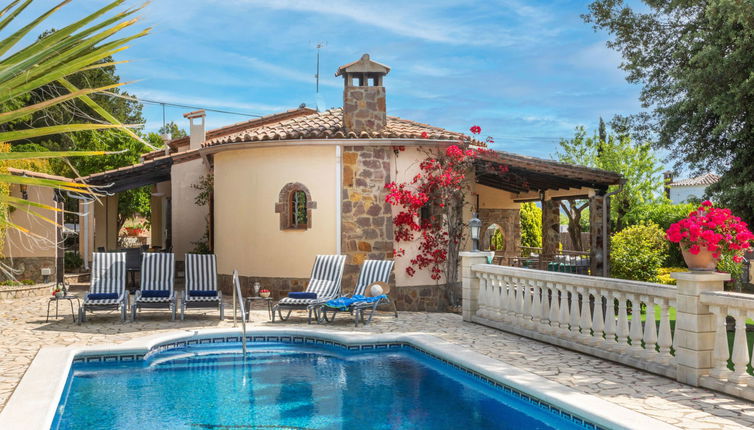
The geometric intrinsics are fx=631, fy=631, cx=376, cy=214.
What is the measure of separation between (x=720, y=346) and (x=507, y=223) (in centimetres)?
1674

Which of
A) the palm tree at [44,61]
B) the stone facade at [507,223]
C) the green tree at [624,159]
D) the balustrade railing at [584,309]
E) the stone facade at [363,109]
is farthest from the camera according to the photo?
the green tree at [624,159]

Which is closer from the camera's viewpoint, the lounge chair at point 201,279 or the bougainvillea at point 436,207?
the lounge chair at point 201,279

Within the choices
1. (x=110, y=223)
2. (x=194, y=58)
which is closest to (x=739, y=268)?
(x=194, y=58)

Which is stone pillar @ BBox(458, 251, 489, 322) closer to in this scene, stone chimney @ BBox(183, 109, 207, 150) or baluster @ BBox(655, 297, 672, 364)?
baluster @ BBox(655, 297, 672, 364)

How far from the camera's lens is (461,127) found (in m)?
15.4

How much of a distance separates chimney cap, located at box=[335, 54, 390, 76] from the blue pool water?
761 cm

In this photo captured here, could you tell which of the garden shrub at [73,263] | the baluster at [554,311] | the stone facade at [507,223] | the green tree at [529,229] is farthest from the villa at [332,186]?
the green tree at [529,229]

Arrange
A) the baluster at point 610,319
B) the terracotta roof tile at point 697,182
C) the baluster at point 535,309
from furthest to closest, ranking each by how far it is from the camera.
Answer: the terracotta roof tile at point 697,182 → the baluster at point 535,309 → the baluster at point 610,319

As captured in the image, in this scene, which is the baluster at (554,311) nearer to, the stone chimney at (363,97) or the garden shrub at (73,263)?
the stone chimney at (363,97)

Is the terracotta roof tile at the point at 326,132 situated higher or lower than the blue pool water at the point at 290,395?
higher

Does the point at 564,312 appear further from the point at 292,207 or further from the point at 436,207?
the point at 292,207

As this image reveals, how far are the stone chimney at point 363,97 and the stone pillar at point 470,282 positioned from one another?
174 inches

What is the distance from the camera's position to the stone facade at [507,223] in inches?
934


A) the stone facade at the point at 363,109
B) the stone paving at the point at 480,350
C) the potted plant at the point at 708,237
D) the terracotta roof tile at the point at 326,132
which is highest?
the stone facade at the point at 363,109
